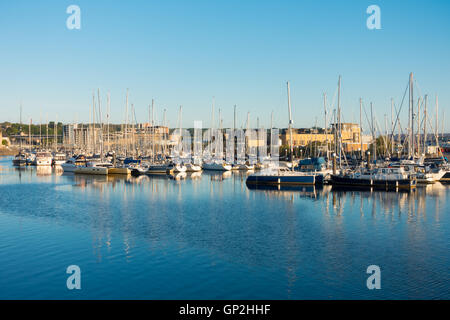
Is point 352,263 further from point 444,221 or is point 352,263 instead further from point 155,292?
point 444,221

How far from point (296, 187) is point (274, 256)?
111 feet

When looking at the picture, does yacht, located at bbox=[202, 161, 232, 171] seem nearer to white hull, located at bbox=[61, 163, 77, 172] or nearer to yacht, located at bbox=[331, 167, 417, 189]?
white hull, located at bbox=[61, 163, 77, 172]

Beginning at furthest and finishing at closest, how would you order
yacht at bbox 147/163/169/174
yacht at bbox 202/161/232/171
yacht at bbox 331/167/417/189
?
yacht at bbox 202/161/232/171 < yacht at bbox 147/163/169/174 < yacht at bbox 331/167/417/189

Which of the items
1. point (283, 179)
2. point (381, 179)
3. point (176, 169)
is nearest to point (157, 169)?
point (176, 169)

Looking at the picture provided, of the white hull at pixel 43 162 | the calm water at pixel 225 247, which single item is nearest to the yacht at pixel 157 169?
the calm water at pixel 225 247

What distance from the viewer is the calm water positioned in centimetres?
1895

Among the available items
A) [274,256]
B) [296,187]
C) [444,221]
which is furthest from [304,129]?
[274,256]

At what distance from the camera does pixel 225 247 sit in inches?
993

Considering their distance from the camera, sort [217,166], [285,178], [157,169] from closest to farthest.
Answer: [285,178], [157,169], [217,166]

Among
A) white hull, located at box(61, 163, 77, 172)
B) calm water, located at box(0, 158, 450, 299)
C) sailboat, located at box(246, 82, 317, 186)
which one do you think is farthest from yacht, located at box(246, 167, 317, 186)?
white hull, located at box(61, 163, 77, 172)

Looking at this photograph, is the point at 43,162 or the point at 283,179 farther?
the point at 43,162

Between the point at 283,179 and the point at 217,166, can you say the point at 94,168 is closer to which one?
the point at 217,166

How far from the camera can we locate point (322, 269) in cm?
2111
